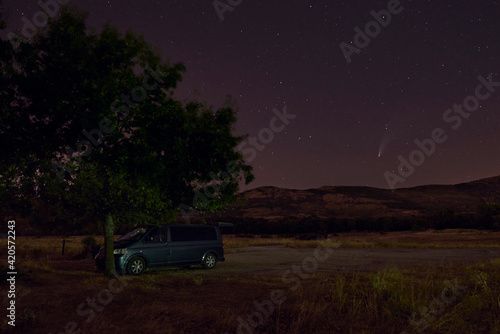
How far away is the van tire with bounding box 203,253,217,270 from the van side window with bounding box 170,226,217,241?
0.72 metres

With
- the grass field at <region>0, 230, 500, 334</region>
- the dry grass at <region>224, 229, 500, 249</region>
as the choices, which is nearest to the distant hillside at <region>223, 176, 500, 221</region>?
the dry grass at <region>224, 229, 500, 249</region>

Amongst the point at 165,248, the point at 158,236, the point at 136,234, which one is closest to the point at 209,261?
the point at 165,248

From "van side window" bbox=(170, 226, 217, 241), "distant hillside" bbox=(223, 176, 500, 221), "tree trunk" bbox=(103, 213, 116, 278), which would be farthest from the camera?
"distant hillside" bbox=(223, 176, 500, 221)

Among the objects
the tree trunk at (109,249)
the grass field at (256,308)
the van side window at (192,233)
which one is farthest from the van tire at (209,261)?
the grass field at (256,308)

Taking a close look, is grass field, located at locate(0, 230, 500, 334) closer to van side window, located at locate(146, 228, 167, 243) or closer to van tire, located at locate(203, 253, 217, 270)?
van side window, located at locate(146, 228, 167, 243)

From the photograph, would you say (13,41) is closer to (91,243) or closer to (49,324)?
(49,324)

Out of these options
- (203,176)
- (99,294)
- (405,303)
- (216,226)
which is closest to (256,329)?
(405,303)

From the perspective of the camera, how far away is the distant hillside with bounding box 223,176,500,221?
136 m

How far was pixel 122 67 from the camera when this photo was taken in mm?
13398

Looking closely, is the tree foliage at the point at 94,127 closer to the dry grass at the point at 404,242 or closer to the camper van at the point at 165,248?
the camper van at the point at 165,248

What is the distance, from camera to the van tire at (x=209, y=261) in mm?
17859

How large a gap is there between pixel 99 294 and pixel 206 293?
96.4 inches

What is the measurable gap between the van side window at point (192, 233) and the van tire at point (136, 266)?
1620mm

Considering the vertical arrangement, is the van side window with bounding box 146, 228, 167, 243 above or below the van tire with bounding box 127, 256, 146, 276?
above
